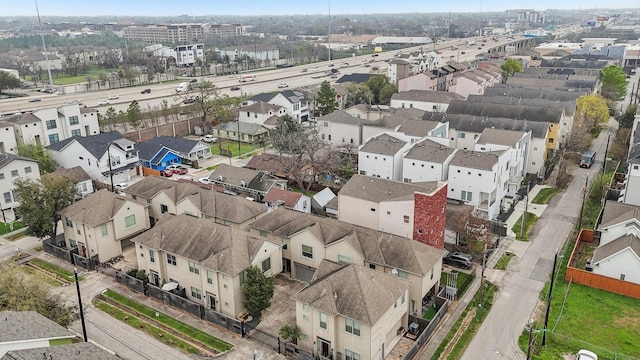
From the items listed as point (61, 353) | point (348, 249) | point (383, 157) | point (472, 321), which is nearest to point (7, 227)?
point (61, 353)

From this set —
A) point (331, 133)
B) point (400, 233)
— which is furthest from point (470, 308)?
point (331, 133)

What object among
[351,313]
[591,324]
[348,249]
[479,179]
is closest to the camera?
[351,313]

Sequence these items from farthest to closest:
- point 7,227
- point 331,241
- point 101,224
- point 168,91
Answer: point 168,91 → point 7,227 → point 101,224 → point 331,241

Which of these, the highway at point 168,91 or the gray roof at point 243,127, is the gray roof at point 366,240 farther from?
the highway at point 168,91

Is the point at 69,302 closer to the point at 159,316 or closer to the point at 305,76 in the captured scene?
the point at 159,316

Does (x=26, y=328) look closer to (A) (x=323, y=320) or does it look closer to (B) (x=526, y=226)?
(A) (x=323, y=320)

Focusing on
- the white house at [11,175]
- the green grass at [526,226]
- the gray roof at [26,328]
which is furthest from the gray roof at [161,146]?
the green grass at [526,226]

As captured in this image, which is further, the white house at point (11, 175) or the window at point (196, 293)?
the white house at point (11, 175)
